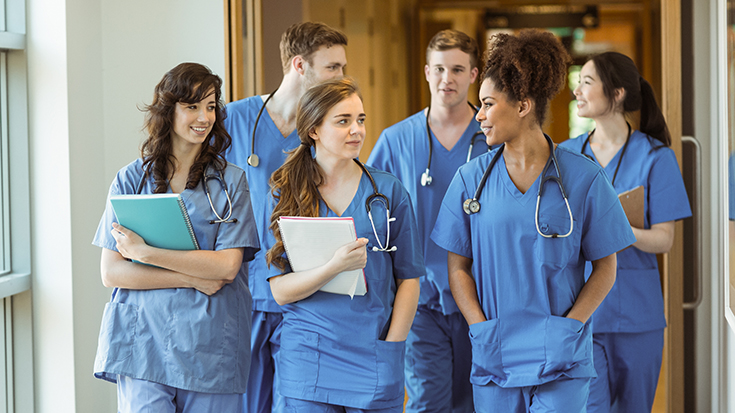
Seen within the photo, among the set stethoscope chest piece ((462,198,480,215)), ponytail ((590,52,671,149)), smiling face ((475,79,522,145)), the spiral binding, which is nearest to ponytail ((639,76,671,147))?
ponytail ((590,52,671,149))

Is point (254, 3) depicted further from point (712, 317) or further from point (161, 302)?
point (712, 317)

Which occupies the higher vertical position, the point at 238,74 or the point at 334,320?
the point at 238,74

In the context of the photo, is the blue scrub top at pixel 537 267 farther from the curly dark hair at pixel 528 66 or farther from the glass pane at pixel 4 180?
the glass pane at pixel 4 180

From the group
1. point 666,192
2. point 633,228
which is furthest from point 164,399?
point 666,192

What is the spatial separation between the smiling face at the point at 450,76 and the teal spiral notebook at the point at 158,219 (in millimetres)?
1071

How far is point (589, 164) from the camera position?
1.73 m

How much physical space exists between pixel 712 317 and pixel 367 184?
1.67 metres

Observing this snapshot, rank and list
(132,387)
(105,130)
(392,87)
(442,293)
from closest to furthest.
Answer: (132,387) < (442,293) < (105,130) < (392,87)

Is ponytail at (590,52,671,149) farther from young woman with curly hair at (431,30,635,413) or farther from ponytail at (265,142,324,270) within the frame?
ponytail at (265,142,324,270)

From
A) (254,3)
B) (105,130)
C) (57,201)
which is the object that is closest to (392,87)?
(254,3)

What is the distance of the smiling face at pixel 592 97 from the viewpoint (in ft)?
7.77

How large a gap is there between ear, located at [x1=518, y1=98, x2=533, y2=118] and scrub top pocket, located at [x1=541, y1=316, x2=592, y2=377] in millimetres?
518

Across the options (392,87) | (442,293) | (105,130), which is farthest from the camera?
(392,87)

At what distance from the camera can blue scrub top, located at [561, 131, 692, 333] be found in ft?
7.28
